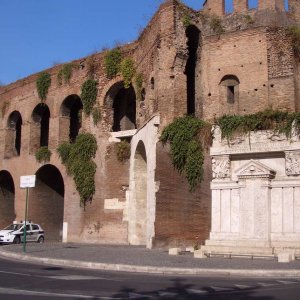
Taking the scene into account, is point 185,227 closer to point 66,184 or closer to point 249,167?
point 249,167

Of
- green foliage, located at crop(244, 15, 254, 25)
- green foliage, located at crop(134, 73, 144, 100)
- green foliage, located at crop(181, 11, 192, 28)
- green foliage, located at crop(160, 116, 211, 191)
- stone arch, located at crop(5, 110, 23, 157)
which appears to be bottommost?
green foliage, located at crop(160, 116, 211, 191)

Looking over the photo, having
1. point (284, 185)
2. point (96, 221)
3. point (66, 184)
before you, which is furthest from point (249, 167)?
point (66, 184)

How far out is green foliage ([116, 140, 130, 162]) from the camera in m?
28.3

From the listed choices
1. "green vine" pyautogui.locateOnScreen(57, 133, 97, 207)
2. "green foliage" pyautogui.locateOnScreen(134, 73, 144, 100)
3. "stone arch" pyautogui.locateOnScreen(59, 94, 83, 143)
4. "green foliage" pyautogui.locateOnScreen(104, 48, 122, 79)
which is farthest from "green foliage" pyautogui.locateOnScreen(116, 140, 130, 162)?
"stone arch" pyautogui.locateOnScreen(59, 94, 83, 143)

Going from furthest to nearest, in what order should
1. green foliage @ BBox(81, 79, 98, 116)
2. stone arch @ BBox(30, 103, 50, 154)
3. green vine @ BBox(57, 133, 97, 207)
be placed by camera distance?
stone arch @ BBox(30, 103, 50, 154) < green foliage @ BBox(81, 79, 98, 116) < green vine @ BBox(57, 133, 97, 207)

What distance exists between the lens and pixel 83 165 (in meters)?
29.3

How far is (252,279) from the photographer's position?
1191cm

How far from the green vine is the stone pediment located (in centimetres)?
1199

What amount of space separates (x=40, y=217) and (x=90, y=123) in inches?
288

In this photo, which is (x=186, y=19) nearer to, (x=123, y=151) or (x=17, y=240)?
(x=123, y=151)

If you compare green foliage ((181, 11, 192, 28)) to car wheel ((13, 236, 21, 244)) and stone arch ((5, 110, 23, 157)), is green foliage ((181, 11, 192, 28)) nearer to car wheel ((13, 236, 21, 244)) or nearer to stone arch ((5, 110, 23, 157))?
car wheel ((13, 236, 21, 244))

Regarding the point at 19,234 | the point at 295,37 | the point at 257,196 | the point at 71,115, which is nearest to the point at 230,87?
the point at 295,37

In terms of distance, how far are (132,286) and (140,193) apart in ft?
56.1

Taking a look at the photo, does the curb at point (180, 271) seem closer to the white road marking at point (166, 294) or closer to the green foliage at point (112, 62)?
the white road marking at point (166, 294)
